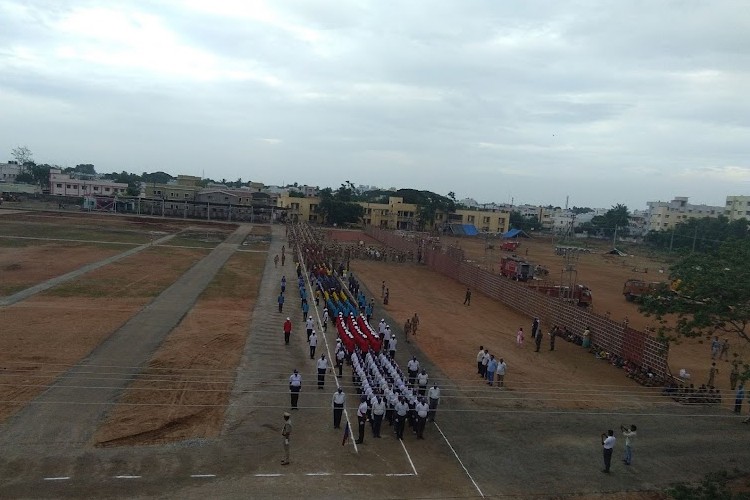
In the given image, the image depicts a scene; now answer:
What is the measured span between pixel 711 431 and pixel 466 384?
7330 mm

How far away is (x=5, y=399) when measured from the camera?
1470 centimetres

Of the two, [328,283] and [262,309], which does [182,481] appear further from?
[328,283]

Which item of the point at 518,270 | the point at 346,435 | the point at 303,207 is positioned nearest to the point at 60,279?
the point at 346,435

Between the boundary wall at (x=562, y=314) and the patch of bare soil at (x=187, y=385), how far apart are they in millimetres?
15069

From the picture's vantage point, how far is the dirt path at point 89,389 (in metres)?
12.8

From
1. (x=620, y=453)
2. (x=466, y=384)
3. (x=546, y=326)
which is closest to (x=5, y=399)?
(x=466, y=384)

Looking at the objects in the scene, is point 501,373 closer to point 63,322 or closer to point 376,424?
point 376,424

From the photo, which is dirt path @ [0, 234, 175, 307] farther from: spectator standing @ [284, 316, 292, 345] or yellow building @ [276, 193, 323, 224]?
yellow building @ [276, 193, 323, 224]

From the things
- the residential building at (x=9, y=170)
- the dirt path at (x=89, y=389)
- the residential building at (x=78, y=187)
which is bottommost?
the dirt path at (x=89, y=389)

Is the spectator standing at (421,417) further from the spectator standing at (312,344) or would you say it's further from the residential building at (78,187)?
the residential building at (78,187)

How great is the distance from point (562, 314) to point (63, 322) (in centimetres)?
2362

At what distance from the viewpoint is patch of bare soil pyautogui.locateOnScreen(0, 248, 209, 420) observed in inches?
648

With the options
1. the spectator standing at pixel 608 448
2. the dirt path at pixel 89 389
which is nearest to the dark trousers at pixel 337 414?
the dirt path at pixel 89 389

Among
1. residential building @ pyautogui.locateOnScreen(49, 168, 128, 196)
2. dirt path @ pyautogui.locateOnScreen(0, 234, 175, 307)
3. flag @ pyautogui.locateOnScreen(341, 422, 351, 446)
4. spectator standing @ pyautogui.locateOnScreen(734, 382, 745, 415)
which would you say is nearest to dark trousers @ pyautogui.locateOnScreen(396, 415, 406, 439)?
flag @ pyautogui.locateOnScreen(341, 422, 351, 446)
